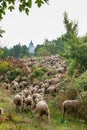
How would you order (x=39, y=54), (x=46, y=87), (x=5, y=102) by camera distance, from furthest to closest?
(x=39, y=54) < (x=46, y=87) < (x=5, y=102)

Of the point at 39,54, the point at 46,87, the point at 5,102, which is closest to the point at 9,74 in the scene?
the point at 46,87

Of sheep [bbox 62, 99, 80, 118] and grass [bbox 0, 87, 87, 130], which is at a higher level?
sheep [bbox 62, 99, 80, 118]

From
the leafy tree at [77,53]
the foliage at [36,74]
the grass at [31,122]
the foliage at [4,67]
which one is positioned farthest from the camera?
the foliage at [4,67]

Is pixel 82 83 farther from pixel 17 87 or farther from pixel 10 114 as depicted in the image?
pixel 17 87

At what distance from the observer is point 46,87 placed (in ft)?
75.5

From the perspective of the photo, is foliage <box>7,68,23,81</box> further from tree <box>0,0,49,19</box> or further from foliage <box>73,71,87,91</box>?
tree <box>0,0,49,19</box>

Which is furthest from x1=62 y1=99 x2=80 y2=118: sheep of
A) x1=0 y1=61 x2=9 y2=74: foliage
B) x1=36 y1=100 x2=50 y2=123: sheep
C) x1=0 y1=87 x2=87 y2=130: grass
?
x1=0 y1=61 x2=9 y2=74: foliage

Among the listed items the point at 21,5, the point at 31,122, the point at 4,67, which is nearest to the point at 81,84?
the point at 31,122

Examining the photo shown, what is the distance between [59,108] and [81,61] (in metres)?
6.82

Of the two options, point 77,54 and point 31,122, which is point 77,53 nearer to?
point 77,54

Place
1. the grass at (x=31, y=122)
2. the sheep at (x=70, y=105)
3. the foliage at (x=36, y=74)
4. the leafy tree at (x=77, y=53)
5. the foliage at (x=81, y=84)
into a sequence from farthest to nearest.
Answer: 1. the foliage at (x=36, y=74)
2. the leafy tree at (x=77, y=53)
3. the foliage at (x=81, y=84)
4. the sheep at (x=70, y=105)
5. the grass at (x=31, y=122)

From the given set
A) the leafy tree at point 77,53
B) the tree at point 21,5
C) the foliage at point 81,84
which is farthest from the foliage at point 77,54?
the tree at point 21,5

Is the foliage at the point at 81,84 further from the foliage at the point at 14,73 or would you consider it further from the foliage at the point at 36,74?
the foliage at the point at 14,73

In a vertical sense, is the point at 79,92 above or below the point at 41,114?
above
